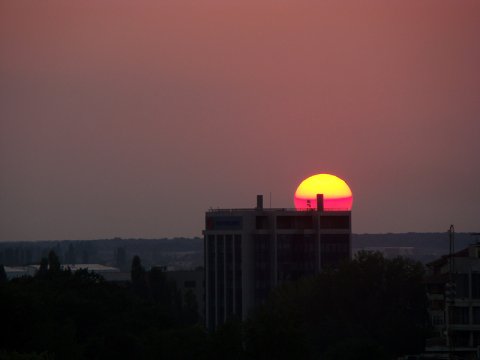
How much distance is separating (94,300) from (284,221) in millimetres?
48848

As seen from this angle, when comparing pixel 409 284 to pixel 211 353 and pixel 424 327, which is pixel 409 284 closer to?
pixel 424 327

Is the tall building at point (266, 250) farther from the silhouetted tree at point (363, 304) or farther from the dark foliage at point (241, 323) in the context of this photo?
the silhouetted tree at point (363, 304)

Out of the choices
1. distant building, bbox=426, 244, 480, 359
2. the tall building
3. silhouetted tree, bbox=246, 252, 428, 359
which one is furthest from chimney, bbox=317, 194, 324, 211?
distant building, bbox=426, 244, 480, 359

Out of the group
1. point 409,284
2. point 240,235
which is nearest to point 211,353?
point 409,284

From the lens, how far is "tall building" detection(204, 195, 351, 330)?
515 feet

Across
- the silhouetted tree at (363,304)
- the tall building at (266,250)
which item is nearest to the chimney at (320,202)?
the tall building at (266,250)

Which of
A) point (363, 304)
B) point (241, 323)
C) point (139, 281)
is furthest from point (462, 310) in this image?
point (139, 281)

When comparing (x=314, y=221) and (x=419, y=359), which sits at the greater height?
(x=314, y=221)

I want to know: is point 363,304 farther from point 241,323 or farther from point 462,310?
point 241,323

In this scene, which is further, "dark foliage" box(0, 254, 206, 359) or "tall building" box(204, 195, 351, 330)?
"tall building" box(204, 195, 351, 330)

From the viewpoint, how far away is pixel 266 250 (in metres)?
158

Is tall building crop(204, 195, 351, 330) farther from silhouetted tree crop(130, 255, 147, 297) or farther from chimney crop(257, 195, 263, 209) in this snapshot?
silhouetted tree crop(130, 255, 147, 297)

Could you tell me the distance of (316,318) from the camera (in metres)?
121

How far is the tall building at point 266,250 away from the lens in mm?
157000
